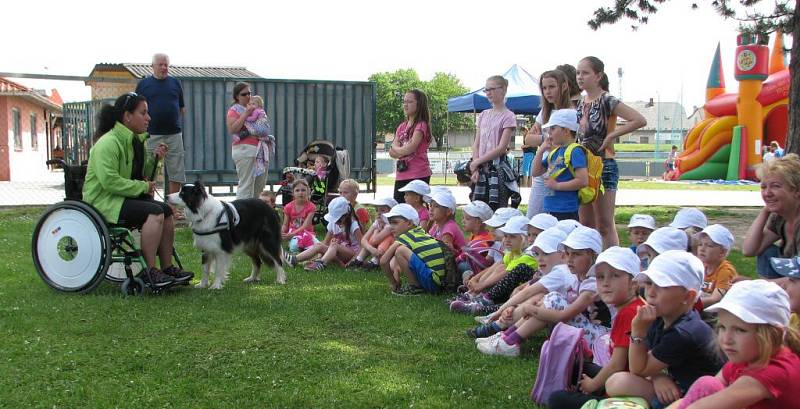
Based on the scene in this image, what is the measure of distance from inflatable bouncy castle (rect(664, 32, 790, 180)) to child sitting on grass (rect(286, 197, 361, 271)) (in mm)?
22350

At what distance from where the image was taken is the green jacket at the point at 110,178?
20.6ft

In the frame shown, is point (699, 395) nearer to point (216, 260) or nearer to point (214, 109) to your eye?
point (216, 260)

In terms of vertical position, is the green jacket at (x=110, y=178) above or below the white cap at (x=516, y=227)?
above

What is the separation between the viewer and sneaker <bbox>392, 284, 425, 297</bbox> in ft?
21.5

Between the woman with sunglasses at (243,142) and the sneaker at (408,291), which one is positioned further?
the woman with sunglasses at (243,142)

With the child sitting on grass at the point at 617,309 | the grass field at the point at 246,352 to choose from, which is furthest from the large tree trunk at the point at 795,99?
the child sitting on grass at the point at 617,309

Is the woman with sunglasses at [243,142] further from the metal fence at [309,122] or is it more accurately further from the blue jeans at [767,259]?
the blue jeans at [767,259]

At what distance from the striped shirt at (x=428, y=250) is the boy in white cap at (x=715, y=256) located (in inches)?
88.8

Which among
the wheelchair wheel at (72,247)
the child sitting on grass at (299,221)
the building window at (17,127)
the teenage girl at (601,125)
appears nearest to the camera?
the teenage girl at (601,125)

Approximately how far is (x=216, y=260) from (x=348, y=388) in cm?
323

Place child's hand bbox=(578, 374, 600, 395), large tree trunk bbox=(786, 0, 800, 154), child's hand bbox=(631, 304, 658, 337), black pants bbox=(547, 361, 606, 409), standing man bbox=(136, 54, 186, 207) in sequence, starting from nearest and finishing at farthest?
1. child's hand bbox=(631, 304, 658, 337)
2. black pants bbox=(547, 361, 606, 409)
3. child's hand bbox=(578, 374, 600, 395)
4. standing man bbox=(136, 54, 186, 207)
5. large tree trunk bbox=(786, 0, 800, 154)

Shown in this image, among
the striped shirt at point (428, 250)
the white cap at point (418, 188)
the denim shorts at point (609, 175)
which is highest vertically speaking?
the denim shorts at point (609, 175)

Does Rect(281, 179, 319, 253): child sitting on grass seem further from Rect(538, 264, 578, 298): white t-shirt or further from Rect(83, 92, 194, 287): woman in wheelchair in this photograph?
Rect(538, 264, 578, 298): white t-shirt

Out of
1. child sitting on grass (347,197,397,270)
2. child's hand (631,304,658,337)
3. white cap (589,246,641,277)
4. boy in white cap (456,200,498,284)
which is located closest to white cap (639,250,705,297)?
child's hand (631,304,658,337)
